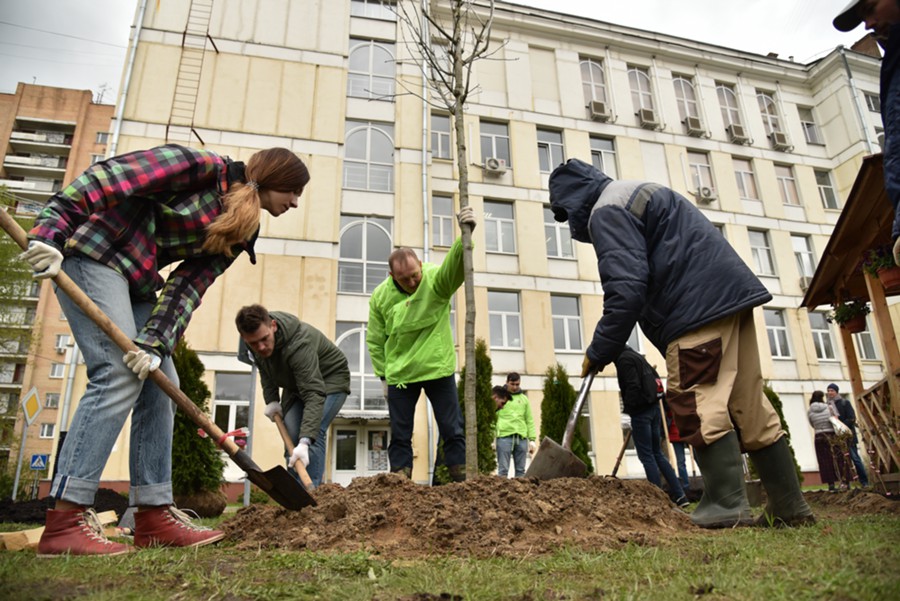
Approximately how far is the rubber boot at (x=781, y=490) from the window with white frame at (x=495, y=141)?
17135mm

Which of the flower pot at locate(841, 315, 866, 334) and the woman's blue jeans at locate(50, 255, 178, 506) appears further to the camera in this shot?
the flower pot at locate(841, 315, 866, 334)

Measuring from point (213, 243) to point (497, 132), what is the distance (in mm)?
17986

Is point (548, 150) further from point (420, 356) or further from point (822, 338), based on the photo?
point (420, 356)

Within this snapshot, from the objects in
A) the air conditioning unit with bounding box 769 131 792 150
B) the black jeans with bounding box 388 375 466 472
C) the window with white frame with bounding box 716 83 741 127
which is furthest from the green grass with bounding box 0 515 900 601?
the air conditioning unit with bounding box 769 131 792 150

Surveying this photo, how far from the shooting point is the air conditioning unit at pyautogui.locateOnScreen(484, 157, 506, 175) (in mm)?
→ 18547

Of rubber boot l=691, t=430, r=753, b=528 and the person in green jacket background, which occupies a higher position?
the person in green jacket background

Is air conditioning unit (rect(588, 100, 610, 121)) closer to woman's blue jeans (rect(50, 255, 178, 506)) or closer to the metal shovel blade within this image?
the metal shovel blade

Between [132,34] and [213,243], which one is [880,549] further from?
[132,34]

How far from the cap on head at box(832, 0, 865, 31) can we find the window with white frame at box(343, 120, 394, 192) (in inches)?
627

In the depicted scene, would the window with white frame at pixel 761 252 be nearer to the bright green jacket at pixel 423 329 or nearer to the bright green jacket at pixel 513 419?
the bright green jacket at pixel 513 419

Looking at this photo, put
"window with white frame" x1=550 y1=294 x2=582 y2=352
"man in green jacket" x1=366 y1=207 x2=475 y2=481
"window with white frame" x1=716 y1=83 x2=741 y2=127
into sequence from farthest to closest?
"window with white frame" x1=716 y1=83 x2=741 y2=127 < "window with white frame" x1=550 y1=294 x2=582 y2=352 < "man in green jacket" x1=366 y1=207 x2=475 y2=481

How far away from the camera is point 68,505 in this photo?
234 centimetres

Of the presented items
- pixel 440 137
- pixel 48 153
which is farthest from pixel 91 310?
pixel 48 153

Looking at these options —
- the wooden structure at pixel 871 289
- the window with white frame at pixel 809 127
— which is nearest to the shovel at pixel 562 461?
the wooden structure at pixel 871 289
